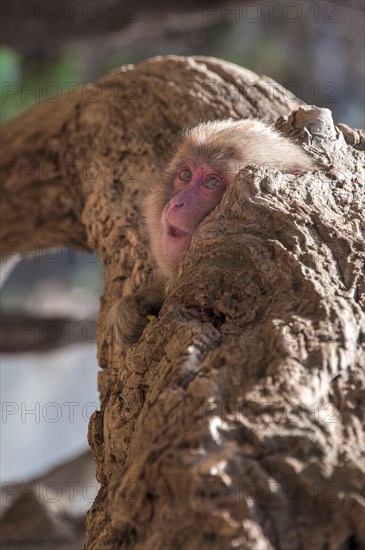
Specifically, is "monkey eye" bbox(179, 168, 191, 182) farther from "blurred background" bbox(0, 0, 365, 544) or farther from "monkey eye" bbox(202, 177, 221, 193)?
"blurred background" bbox(0, 0, 365, 544)

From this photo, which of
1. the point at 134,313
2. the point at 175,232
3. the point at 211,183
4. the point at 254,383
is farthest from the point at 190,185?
the point at 254,383

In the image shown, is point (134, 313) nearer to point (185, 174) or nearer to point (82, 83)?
point (185, 174)

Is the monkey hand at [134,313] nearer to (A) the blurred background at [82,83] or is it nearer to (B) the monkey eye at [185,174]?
(B) the monkey eye at [185,174]

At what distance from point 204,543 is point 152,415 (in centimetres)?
35

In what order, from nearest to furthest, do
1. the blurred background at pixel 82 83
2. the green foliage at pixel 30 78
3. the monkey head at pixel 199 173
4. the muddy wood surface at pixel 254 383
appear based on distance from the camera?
the muddy wood surface at pixel 254 383 < the monkey head at pixel 199 173 < the green foliage at pixel 30 78 < the blurred background at pixel 82 83

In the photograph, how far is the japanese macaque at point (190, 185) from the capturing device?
3086mm

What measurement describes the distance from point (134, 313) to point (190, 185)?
64 centimetres

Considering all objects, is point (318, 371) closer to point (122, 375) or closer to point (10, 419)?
point (122, 375)

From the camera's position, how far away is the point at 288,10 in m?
10.2

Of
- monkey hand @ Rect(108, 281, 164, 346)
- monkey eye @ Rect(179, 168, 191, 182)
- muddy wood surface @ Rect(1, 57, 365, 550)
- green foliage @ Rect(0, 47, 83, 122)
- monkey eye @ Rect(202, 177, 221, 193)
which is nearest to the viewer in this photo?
muddy wood surface @ Rect(1, 57, 365, 550)

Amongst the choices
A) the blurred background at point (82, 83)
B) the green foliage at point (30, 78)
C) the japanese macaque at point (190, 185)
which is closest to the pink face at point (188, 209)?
the japanese macaque at point (190, 185)

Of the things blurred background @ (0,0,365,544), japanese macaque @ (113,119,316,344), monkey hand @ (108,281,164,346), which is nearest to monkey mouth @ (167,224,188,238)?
japanese macaque @ (113,119,316,344)

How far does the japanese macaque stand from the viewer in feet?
10.1

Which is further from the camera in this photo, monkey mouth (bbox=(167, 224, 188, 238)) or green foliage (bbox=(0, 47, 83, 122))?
green foliage (bbox=(0, 47, 83, 122))
